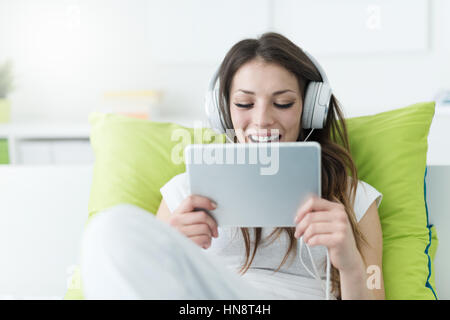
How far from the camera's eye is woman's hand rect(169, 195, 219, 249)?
2.71ft

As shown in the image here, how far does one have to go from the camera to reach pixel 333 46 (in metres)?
2.42

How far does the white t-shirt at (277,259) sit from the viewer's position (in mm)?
932

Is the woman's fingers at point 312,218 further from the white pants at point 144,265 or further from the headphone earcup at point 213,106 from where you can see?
the headphone earcup at point 213,106

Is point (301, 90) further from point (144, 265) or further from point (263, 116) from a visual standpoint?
point (144, 265)

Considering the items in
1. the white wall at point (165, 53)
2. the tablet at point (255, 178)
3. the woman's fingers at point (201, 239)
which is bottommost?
the woman's fingers at point (201, 239)

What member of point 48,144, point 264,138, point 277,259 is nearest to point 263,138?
point 264,138

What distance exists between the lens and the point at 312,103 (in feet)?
3.35

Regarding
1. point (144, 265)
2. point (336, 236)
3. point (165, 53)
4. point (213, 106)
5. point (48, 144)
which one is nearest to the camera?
point (144, 265)

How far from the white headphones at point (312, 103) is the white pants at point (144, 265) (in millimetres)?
400

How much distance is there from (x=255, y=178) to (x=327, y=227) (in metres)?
0.14

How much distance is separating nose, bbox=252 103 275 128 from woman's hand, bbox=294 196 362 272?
22 centimetres

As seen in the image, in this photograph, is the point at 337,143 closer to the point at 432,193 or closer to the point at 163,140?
the point at 432,193

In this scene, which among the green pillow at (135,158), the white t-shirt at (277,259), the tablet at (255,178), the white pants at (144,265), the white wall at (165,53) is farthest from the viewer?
the white wall at (165,53)

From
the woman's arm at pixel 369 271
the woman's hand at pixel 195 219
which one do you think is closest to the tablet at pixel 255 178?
the woman's hand at pixel 195 219
